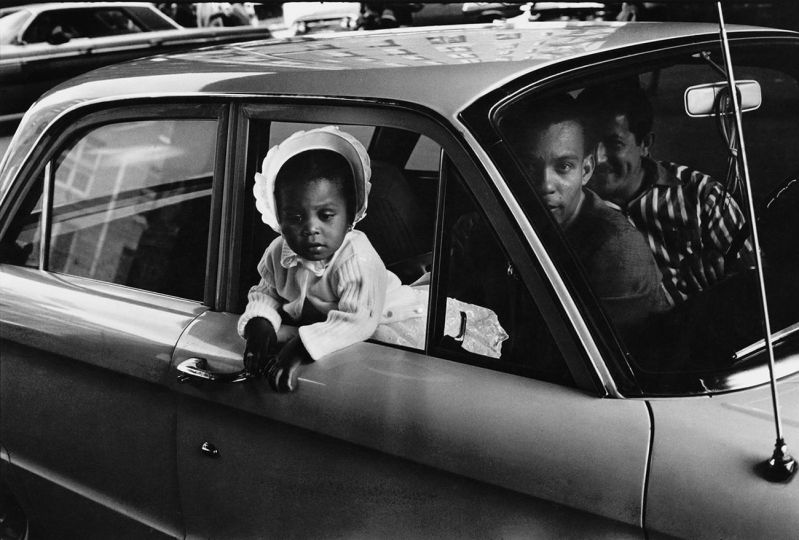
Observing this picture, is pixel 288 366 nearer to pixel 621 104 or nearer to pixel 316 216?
pixel 316 216

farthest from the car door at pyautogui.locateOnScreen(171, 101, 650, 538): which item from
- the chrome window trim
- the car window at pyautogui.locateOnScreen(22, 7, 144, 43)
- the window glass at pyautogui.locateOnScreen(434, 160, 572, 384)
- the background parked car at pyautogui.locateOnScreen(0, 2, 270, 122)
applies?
the car window at pyautogui.locateOnScreen(22, 7, 144, 43)

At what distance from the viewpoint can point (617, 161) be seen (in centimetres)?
192

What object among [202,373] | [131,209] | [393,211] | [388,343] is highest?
[393,211]

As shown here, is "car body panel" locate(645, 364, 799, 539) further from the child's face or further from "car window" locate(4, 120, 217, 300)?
"car window" locate(4, 120, 217, 300)

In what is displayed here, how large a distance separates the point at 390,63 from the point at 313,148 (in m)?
0.27

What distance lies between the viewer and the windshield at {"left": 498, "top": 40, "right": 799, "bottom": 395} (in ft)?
5.48

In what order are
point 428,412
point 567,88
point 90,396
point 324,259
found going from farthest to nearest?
point 90,396 → point 324,259 → point 567,88 → point 428,412

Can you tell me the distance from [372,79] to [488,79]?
0.27 meters

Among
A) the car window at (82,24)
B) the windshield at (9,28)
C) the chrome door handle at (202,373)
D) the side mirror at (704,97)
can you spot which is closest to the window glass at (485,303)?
the chrome door handle at (202,373)

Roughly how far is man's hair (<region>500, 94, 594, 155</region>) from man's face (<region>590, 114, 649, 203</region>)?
11cm

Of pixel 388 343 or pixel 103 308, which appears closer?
pixel 388 343

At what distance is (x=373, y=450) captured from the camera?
1732 mm

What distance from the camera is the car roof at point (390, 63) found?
180 cm

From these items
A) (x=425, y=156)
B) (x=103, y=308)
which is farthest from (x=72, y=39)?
(x=425, y=156)
